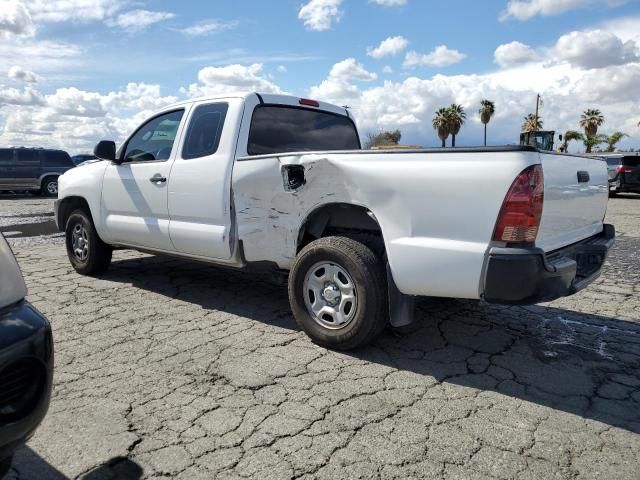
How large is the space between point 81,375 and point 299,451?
5.46 ft

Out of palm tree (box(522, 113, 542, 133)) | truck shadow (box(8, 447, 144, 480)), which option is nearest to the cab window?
truck shadow (box(8, 447, 144, 480))

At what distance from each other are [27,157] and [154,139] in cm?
1631

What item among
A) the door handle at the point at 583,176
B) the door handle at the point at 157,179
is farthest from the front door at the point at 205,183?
the door handle at the point at 583,176

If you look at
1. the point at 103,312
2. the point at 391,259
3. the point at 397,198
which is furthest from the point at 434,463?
the point at 103,312

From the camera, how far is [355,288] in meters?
3.51

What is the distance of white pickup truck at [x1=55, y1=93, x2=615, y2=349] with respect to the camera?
2.92 meters

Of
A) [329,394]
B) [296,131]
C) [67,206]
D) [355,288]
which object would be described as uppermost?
[296,131]

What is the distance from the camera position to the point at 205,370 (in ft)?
11.1

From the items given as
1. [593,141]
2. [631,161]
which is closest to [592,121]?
[593,141]

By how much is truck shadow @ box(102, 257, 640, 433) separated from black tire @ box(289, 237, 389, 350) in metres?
0.20

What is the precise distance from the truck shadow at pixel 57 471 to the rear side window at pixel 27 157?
62.5ft

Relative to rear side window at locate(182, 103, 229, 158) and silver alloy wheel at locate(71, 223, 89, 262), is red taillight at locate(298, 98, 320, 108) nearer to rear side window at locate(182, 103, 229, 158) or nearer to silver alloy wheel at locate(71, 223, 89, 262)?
rear side window at locate(182, 103, 229, 158)

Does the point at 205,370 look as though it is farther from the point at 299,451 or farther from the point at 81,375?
the point at 299,451

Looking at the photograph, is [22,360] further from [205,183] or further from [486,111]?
[486,111]
